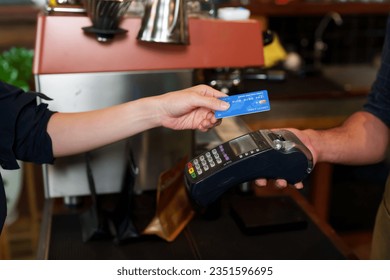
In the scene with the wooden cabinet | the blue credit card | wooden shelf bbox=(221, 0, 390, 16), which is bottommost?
the wooden cabinet

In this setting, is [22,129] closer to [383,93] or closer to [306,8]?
[383,93]

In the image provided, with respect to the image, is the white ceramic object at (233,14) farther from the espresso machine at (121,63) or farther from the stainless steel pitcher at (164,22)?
the stainless steel pitcher at (164,22)

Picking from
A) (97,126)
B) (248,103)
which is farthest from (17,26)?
(248,103)

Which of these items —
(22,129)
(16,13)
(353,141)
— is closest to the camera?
(22,129)

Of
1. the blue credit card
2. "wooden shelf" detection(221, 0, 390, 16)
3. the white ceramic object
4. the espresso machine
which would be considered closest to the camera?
the blue credit card

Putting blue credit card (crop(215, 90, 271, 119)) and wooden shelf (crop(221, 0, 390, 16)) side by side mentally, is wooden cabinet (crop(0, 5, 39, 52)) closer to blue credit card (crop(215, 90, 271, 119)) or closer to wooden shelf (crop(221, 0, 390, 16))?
wooden shelf (crop(221, 0, 390, 16))

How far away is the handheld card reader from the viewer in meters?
0.73

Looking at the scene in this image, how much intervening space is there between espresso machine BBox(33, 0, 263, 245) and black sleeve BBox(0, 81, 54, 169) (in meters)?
0.10

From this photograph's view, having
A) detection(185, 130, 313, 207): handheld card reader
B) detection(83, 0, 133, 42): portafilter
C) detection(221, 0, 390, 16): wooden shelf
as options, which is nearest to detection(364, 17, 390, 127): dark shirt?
detection(185, 130, 313, 207): handheld card reader

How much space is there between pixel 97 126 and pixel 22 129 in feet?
0.46

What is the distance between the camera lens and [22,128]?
0.95m

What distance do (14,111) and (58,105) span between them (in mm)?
149

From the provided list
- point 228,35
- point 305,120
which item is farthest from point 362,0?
point 228,35

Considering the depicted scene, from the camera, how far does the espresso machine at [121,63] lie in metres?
1.03
